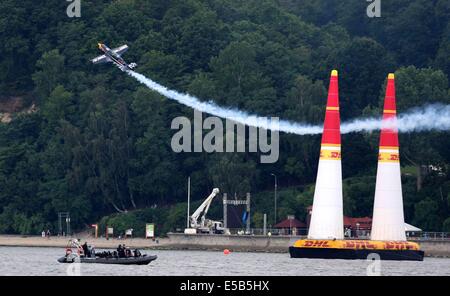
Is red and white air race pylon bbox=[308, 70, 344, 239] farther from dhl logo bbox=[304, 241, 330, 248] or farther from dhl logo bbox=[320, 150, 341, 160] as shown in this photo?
dhl logo bbox=[304, 241, 330, 248]

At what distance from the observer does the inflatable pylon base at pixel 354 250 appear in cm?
11069

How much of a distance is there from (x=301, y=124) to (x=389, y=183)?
145 ft

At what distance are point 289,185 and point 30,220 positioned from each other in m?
24.5

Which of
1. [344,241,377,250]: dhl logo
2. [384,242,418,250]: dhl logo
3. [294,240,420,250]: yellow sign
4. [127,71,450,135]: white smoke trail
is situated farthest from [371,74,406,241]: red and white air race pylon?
[127,71,450,135]: white smoke trail

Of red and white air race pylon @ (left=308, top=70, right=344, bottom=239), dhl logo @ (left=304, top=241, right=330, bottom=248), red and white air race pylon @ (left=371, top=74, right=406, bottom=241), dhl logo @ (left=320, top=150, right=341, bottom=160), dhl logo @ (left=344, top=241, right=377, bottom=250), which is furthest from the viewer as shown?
dhl logo @ (left=344, top=241, right=377, bottom=250)

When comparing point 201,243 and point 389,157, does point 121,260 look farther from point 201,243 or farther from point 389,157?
point 201,243

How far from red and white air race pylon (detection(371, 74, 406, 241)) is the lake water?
250 cm

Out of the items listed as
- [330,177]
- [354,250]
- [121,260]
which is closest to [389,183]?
[330,177]

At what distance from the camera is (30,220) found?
159750 mm

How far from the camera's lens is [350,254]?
366 feet

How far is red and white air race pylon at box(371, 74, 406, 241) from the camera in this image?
364 ft

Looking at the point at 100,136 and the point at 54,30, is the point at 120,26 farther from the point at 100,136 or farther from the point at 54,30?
the point at 100,136
